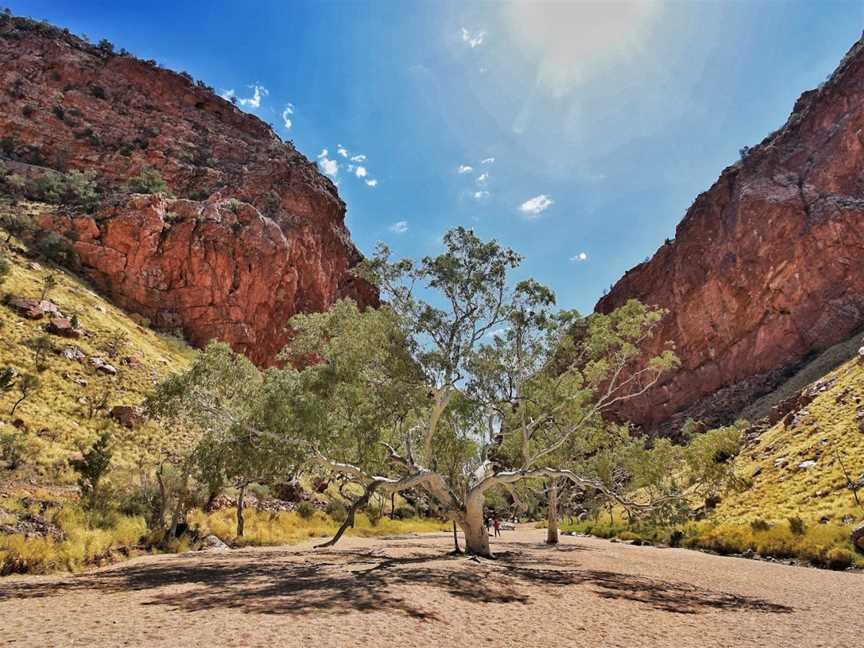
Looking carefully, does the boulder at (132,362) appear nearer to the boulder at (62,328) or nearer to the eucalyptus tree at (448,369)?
the boulder at (62,328)

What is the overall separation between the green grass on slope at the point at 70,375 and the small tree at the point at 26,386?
10.7 inches

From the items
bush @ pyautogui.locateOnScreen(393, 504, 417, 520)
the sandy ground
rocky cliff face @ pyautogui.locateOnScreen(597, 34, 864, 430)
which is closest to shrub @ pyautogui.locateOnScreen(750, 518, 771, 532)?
the sandy ground

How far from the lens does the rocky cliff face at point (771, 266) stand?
62.8 metres

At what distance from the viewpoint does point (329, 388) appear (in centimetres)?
1555

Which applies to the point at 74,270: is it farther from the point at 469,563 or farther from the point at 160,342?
the point at 469,563

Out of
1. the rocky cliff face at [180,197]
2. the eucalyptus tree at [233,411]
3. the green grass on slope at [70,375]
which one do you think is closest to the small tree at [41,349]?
the green grass on slope at [70,375]

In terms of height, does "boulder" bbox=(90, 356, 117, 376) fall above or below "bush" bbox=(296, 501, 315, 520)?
above

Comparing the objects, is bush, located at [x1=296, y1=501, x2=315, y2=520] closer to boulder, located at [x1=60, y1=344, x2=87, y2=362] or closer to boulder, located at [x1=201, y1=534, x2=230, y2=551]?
boulder, located at [x1=201, y1=534, x2=230, y2=551]

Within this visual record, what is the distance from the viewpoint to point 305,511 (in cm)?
Answer: 3278

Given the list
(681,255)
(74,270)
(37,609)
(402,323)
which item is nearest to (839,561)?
(402,323)

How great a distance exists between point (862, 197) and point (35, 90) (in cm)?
12511

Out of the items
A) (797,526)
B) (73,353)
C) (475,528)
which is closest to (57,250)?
(73,353)

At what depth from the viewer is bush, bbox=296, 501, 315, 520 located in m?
32.3

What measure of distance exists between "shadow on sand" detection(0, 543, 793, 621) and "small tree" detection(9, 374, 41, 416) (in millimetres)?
20068
